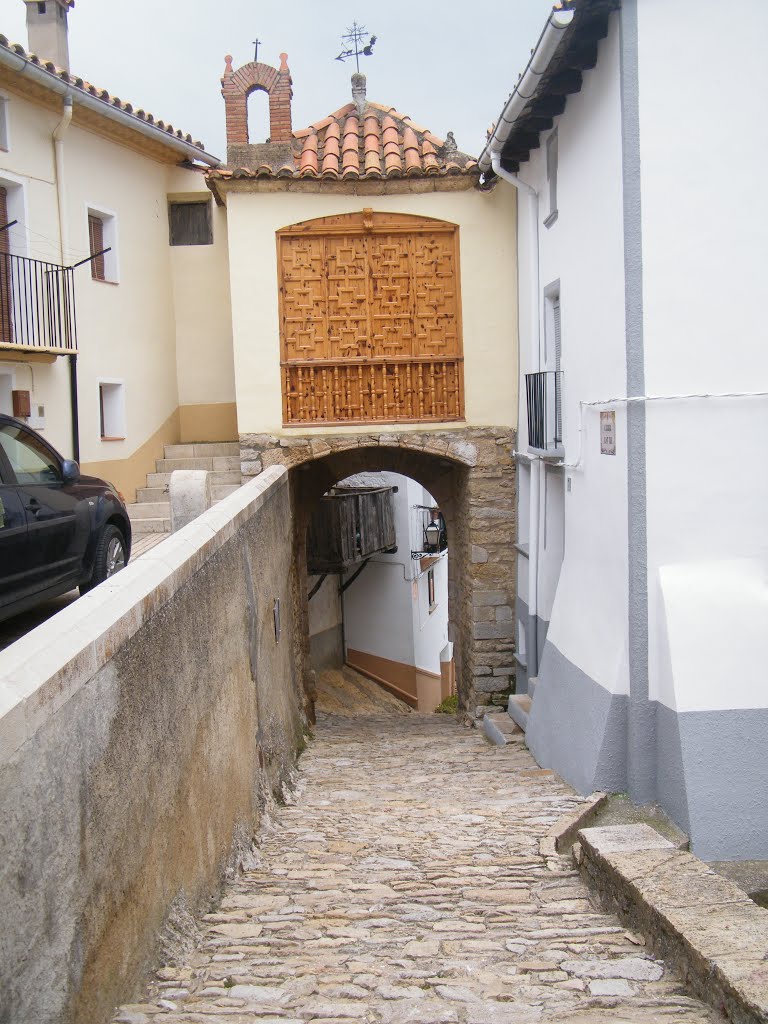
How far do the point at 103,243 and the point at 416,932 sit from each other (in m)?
11.2

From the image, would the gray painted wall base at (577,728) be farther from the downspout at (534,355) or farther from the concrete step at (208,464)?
the concrete step at (208,464)

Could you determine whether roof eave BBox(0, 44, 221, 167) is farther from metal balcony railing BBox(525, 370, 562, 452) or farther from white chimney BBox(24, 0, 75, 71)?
metal balcony railing BBox(525, 370, 562, 452)

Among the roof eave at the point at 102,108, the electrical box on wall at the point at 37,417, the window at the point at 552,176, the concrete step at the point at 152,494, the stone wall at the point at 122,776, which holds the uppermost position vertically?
the roof eave at the point at 102,108

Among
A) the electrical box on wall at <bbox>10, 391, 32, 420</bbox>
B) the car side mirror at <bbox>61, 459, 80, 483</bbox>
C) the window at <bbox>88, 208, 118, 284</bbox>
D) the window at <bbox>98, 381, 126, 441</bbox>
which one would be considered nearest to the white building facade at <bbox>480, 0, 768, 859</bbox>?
the car side mirror at <bbox>61, 459, 80, 483</bbox>

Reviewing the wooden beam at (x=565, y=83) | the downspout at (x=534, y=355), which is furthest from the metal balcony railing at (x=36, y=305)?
the wooden beam at (x=565, y=83)

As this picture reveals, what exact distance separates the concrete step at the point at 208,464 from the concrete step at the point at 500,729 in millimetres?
4712

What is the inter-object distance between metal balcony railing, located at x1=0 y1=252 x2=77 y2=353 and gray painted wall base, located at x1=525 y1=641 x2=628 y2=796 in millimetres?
7003

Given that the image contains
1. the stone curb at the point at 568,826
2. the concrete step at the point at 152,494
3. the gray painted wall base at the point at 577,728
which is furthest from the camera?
the concrete step at the point at 152,494

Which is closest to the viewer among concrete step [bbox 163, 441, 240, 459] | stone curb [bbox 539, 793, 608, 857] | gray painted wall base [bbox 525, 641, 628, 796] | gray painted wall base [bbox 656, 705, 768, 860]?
stone curb [bbox 539, 793, 608, 857]

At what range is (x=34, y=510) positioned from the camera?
6.81 m

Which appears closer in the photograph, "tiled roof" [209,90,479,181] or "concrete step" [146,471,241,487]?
"tiled roof" [209,90,479,181]

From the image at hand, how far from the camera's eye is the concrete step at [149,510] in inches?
502

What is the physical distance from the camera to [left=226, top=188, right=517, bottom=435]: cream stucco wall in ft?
39.7

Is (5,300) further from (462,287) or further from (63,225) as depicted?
(462,287)
